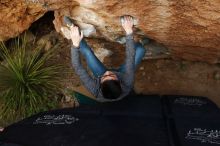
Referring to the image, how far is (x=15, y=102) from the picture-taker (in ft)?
19.9

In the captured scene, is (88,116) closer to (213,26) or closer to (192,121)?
(192,121)

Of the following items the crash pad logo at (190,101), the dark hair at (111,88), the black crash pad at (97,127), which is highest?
the dark hair at (111,88)

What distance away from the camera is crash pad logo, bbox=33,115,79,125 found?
15.4ft

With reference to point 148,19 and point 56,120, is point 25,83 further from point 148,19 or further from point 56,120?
point 148,19

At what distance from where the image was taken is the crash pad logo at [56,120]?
470cm

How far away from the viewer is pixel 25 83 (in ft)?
20.0

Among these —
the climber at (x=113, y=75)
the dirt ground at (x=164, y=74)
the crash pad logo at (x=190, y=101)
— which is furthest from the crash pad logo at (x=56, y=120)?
the dirt ground at (x=164, y=74)

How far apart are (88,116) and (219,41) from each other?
1.86m

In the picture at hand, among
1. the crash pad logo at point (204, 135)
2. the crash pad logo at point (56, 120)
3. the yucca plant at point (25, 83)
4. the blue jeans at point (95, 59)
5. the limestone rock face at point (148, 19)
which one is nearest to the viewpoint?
the crash pad logo at point (204, 135)

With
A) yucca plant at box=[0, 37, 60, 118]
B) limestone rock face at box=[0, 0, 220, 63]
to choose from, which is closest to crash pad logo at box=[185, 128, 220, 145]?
limestone rock face at box=[0, 0, 220, 63]

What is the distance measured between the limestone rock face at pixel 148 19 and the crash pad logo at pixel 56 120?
1.26 m

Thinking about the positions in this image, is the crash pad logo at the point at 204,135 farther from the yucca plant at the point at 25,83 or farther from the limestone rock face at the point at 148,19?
the yucca plant at the point at 25,83

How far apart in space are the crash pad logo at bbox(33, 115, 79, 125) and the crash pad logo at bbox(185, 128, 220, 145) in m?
1.30

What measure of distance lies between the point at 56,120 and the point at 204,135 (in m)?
1.65
